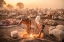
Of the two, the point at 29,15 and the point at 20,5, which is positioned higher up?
the point at 20,5

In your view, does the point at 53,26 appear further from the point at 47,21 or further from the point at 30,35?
the point at 30,35

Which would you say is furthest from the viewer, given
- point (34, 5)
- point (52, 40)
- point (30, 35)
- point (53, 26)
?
point (34, 5)

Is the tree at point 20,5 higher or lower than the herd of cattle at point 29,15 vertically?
higher

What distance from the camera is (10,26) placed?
11.7 feet

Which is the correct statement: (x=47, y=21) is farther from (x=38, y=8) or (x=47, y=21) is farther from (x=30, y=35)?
(x=30, y=35)

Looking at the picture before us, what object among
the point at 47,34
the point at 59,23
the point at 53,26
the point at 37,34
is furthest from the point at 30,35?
the point at 59,23

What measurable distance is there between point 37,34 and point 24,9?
3.15 feet

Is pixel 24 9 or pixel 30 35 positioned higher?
pixel 24 9

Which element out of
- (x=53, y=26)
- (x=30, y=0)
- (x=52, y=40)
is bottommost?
(x=52, y=40)

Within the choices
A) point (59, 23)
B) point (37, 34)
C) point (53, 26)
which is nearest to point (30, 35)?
point (37, 34)

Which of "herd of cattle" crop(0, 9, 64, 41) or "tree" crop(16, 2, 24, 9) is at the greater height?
"tree" crop(16, 2, 24, 9)

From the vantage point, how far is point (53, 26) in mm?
3418

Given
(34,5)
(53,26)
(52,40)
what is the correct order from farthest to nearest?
1. (34,5)
2. (53,26)
3. (52,40)

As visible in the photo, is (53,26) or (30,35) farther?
(53,26)
